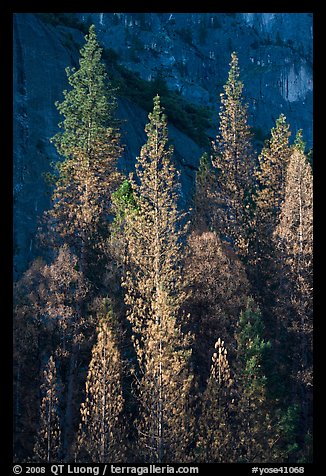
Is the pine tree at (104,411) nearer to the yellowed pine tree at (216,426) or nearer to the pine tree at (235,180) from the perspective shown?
the yellowed pine tree at (216,426)

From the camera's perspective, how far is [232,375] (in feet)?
99.5

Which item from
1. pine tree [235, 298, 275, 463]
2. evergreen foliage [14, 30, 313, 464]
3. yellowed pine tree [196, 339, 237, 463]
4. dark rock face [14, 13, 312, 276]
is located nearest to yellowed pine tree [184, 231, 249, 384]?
evergreen foliage [14, 30, 313, 464]

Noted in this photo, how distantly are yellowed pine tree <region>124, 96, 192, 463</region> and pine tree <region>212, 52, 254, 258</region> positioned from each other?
6520 millimetres

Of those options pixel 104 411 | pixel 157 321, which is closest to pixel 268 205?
pixel 157 321

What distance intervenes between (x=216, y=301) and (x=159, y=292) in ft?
19.7

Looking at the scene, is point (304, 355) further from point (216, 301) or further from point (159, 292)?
point (159, 292)

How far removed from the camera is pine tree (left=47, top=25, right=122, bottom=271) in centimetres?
3177

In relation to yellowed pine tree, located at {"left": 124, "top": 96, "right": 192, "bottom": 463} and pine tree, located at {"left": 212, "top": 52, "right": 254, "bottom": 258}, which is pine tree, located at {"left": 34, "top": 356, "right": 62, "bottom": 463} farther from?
pine tree, located at {"left": 212, "top": 52, "right": 254, "bottom": 258}

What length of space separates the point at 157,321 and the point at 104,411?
4.31 metres

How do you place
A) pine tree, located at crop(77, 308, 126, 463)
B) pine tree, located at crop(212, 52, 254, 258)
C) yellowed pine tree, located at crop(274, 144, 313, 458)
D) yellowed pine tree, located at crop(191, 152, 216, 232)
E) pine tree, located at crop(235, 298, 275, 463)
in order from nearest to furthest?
pine tree, located at crop(77, 308, 126, 463) < pine tree, located at crop(235, 298, 275, 463) < yellowed pine tree, located at crop(274, 144, 313, 458) < pine tree, located at crop(212, 52, 254, 258) < yellowed pine tree, located at crop(191, 152, 216, 232)

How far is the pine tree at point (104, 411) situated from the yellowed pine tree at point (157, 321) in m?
0.96
